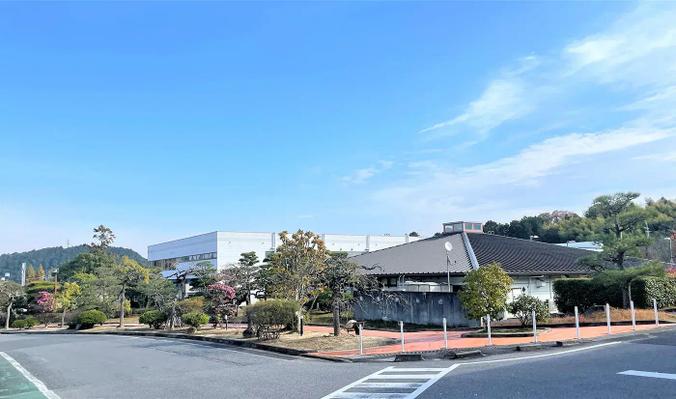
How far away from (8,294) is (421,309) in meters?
40.2

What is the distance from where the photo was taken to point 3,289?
45.5 metres

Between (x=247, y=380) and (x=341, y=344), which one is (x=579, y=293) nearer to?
(x=341, y=344)

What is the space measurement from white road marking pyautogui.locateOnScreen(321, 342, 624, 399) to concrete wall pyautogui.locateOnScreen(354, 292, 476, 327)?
30.8ft

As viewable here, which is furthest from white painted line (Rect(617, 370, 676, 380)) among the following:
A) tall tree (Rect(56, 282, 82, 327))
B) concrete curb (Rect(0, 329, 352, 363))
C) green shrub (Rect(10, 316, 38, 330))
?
green shrub (Rect(10, 316, 38, 330))

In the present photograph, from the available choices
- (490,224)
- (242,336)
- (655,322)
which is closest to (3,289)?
(242,336)

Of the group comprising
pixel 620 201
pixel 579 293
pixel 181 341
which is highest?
pixel 620 201

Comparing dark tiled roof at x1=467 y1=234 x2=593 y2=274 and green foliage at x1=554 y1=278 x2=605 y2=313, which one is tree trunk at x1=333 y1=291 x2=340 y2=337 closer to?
dark tiled roof at x1=467 y1=234 x2=593 y2=274

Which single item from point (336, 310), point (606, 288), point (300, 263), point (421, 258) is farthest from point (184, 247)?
point (606, 288)

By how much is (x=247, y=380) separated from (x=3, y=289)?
145ft

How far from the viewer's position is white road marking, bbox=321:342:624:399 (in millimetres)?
9164

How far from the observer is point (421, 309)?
78.0 feet

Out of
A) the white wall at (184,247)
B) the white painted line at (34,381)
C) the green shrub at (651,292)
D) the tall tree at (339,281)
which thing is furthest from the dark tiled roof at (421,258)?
the white wall at (184,247)

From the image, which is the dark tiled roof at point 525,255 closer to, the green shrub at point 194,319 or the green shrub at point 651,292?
the green shrub at point 651,292

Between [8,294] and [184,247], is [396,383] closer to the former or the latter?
[8,294]
